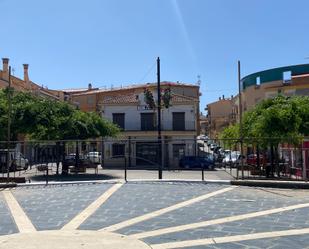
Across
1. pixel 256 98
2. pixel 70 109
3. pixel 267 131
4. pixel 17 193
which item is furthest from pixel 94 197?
pixel 256 98

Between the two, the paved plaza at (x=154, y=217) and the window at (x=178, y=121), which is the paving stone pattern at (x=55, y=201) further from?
the window at (x=178, y=121)

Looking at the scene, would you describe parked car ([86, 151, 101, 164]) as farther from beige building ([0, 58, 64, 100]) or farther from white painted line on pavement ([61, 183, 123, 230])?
beige building ([0, 58, 64, 100])

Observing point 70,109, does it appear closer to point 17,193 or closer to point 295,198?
point 17,193

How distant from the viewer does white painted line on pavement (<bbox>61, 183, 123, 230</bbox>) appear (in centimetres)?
1032

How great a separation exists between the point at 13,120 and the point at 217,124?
76967 millimetres

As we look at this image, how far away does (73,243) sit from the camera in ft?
27.9

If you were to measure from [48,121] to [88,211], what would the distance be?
15865mm

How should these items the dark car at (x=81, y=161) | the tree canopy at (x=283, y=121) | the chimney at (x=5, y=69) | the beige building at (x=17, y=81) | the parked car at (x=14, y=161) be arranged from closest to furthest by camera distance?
the parked car at (x=14, y=161) → the tree canopy at (x=283, y=121) → the dark car at (x=81, y=161) → the beige building at (x=17, y=81) → the chimney at (x=5, y=69)

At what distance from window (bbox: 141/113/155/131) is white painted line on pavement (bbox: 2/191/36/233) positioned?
111ft

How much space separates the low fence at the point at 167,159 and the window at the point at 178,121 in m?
15.7

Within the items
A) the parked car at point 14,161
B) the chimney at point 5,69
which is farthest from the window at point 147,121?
the parked car at point 14,161

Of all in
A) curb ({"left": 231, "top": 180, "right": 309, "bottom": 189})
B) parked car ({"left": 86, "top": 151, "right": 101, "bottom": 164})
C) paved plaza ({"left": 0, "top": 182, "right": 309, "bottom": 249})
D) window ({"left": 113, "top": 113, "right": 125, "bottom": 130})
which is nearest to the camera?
paved plaza ({"left": 0, "top": 182, "right": 309, "bottom": 249})

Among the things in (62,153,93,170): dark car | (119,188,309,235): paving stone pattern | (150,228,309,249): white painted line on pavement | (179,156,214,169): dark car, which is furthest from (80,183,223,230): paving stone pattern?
(62,153,93,170): dark car

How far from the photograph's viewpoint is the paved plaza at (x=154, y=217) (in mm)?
8688
